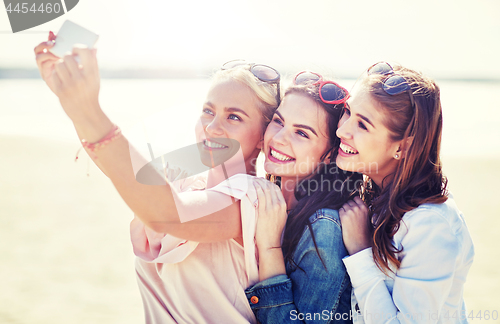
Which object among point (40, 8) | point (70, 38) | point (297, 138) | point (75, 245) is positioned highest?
point (40, 8)

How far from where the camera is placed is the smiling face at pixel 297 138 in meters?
2.71

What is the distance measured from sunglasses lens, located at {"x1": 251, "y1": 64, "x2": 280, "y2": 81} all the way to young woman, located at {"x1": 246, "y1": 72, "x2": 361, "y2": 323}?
20 centimetres

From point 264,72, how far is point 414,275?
5.67 feet

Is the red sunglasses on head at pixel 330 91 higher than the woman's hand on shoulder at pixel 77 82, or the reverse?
the woman's hand on shoulder at pixel 77 82

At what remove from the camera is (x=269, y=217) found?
2.29 m

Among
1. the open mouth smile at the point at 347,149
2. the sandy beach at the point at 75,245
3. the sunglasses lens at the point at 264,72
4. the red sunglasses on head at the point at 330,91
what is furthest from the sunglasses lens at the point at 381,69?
the sandy beach at the point at 75,245

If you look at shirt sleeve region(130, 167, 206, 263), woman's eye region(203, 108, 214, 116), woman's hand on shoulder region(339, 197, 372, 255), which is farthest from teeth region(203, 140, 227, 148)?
woman's hand on shoulder region(339, 197, 372, 255)

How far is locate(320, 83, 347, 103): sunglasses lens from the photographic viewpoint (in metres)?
2.74

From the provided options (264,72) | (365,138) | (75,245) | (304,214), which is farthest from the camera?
(75,245)

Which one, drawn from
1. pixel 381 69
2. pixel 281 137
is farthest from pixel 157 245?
pixel 381 69

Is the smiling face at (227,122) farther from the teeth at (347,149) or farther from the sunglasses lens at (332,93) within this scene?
the teeth at (347,149)

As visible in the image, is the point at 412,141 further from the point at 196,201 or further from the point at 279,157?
the point at 196,201

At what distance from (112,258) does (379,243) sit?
428cm

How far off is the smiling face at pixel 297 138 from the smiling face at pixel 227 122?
16 cm
